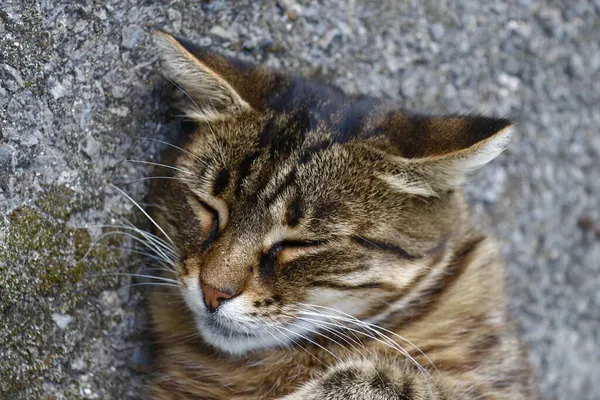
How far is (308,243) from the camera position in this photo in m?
2.45

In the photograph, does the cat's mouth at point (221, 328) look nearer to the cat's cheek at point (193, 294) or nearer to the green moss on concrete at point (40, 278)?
the cat's cheek at point (193, 294)

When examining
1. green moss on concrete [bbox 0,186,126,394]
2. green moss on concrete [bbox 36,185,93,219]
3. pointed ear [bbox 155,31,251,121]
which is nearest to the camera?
green moss on concrete [bbox 0,186,126,394]

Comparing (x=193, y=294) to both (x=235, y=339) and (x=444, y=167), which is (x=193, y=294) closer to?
(x=235, y=339)

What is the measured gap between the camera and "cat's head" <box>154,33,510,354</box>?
7.85ft

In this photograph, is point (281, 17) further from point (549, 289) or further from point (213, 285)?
point (549, 289)

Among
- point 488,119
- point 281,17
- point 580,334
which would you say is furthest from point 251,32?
point 580,334

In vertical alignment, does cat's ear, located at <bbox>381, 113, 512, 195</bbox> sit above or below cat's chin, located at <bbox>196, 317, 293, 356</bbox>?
above

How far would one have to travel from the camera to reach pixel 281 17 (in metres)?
3.10

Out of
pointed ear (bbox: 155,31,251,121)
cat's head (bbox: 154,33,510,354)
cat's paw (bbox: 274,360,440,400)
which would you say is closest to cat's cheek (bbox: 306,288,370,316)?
cat's head (bbox: 154,33,510,354)

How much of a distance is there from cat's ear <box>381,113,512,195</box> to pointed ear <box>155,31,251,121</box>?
56 centimetres

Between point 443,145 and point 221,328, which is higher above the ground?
point 443,145

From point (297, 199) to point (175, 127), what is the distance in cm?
68

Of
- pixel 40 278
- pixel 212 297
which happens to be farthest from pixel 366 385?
pixel 40 278

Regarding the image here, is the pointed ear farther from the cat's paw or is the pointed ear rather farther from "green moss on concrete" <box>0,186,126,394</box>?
the cat's paw
